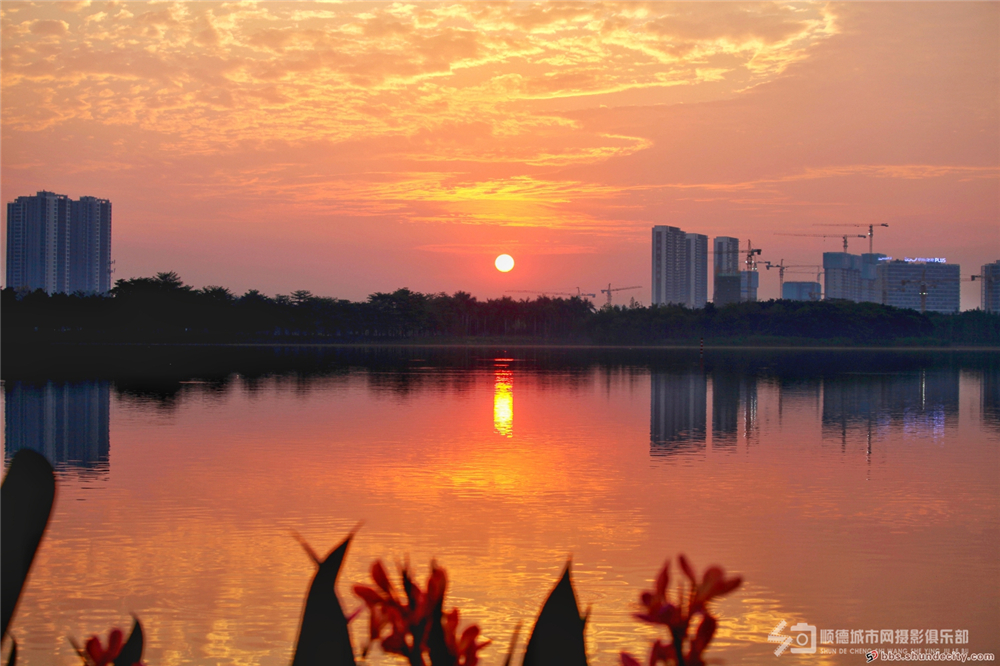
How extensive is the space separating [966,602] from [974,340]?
11040cm

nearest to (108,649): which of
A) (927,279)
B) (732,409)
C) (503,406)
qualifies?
(503,406)

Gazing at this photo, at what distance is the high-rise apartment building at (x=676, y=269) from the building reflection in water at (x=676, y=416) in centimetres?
16418

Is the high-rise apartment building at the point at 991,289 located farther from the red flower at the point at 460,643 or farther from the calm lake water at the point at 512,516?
the red flower at the point at 460,643

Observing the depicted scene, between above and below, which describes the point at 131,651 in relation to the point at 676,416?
above

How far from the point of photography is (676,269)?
616ft

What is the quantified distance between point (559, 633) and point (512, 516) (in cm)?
687

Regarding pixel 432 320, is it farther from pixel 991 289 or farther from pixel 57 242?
pixel 991 289

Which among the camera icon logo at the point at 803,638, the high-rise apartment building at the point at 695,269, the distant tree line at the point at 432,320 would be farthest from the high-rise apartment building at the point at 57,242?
the high-rise apartment building at the point at 695,269

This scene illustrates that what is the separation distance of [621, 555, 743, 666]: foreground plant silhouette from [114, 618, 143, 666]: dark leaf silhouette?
928 millimetres

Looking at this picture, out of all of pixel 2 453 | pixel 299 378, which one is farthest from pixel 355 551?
pixel 299 378

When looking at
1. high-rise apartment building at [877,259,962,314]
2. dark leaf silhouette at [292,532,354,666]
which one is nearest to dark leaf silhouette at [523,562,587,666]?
dark leaf silhouette at [292,532,354,666]

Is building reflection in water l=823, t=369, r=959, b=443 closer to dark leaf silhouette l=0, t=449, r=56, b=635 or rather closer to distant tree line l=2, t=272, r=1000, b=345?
dark leaf silhouette l=0, t=449, r=56, b=635

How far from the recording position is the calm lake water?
553 centimetres

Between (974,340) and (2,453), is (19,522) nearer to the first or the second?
(2,453)
